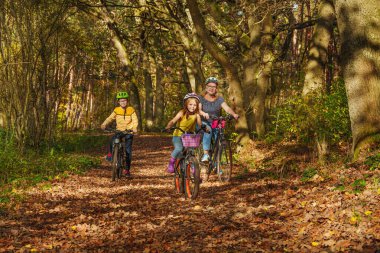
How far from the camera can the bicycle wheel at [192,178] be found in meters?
8.52

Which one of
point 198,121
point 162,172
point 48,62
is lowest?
point 162,172

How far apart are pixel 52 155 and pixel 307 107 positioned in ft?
23.2

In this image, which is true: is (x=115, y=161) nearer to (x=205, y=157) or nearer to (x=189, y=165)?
(x=205, y=157)

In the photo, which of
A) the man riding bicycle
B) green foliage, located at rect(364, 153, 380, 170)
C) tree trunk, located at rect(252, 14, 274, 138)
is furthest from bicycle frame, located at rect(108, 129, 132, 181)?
tree trunk, located at rect(252, 14, 274, 138)

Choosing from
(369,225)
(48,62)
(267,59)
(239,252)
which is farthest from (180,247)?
(267,59)

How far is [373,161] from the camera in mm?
8312

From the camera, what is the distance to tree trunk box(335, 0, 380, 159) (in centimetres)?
904

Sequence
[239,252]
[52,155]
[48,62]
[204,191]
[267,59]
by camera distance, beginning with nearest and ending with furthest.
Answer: [239,252], [204,191], [52,155], [48,62], [267,59]

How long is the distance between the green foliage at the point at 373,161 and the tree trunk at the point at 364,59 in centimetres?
66

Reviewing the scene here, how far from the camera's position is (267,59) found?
17.3 m

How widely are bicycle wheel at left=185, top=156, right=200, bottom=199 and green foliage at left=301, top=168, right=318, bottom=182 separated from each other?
2.31 metres

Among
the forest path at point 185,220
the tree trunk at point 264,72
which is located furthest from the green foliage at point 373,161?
the tree trunk at point 264,72

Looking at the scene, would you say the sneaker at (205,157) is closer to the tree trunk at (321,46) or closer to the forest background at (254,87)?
the forest background at (254,87)

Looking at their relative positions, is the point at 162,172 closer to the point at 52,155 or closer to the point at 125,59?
the point at 52,155
